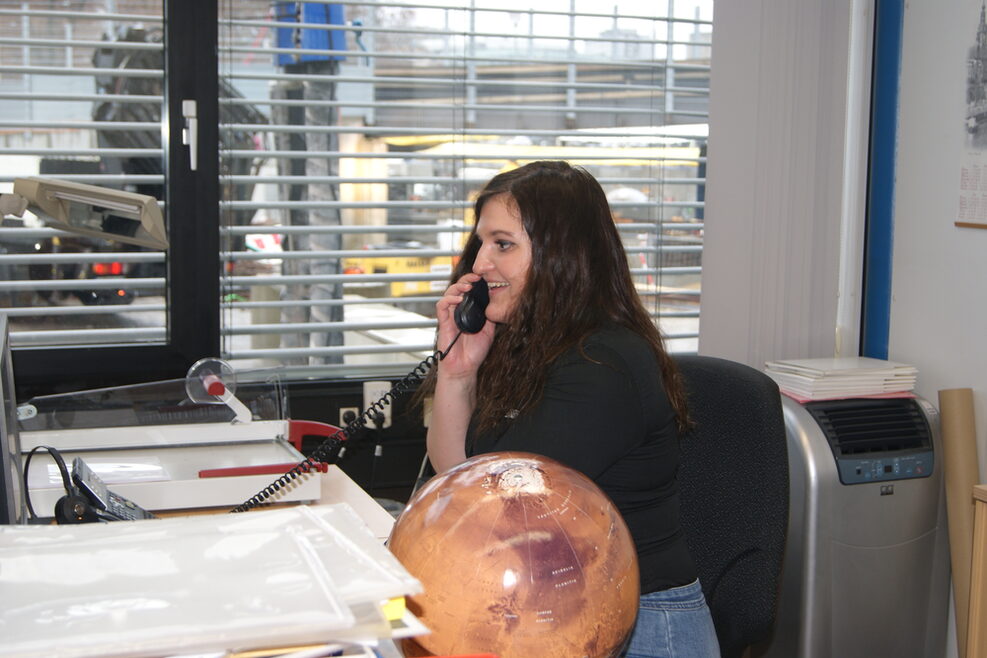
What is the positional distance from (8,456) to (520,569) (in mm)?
686

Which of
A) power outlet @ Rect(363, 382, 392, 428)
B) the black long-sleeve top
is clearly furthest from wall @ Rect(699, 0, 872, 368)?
the black long-sleeve top

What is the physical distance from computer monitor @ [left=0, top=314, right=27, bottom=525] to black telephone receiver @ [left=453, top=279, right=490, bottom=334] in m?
0.79

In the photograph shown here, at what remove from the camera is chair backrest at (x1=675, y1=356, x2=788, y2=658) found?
70.4 inches

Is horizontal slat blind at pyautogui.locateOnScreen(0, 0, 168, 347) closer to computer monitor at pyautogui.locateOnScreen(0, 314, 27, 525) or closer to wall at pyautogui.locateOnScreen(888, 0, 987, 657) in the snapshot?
computer monitor at pyautogui.locateOnScreen(0, 314, 27, 525)

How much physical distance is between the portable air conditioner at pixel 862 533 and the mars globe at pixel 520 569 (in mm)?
1749

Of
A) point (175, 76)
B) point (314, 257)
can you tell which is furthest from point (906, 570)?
point (175, 76)

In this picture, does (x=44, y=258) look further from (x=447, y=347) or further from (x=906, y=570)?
(x=906, y=570)

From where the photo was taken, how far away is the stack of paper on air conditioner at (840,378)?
2.55m

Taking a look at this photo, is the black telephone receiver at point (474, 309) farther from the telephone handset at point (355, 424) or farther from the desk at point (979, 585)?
the desk at point (979, 585)

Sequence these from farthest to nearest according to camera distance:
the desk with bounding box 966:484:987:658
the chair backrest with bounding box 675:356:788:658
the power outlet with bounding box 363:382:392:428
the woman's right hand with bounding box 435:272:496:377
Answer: the power outlet with bounding box 363:382:392:428
the desk with bounding box 966:484:987:658
the woman's right hand with bounding box 435:272:496:377
the chair backrest with bounding box 675:356:788:658

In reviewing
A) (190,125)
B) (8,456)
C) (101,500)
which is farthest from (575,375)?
(190,125)

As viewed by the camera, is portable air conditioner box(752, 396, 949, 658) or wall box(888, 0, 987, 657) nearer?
portable air conditioner box(752, 396, 949, 658)

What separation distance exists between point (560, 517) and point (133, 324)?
2.40 meters

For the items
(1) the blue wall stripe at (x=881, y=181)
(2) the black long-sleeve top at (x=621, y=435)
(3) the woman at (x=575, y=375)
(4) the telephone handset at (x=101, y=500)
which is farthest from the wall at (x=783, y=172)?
(4) the telephone handset at (x=101, y=500)
